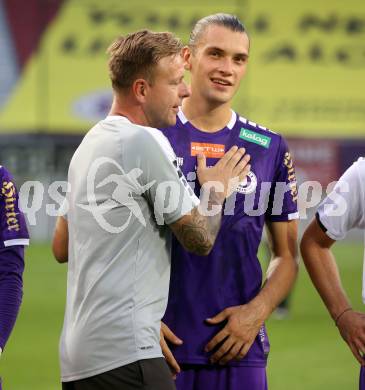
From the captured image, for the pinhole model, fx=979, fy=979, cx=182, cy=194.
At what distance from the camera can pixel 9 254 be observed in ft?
11.4

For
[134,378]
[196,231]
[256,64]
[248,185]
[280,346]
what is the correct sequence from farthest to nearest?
[256,64] < [280,346] < [248,185] < [196,231] < [134,378]

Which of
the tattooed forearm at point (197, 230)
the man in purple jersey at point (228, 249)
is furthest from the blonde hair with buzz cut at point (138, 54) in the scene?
the man in purple jersey at point (228, 249)

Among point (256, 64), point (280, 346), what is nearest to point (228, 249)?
point (280, 346)

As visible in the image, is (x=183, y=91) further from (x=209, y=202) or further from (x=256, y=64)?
(x=256, y=64)

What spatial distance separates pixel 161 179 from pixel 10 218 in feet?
1.96

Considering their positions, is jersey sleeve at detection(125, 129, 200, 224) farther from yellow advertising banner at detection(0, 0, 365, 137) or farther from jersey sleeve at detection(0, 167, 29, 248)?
yellow advertising banner at detection(0, 0, 365, 137)

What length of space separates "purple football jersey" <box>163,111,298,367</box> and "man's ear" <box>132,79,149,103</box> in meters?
0.61

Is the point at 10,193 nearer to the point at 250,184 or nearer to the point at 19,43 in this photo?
the point at 250,184

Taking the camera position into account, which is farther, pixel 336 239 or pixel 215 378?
pixel 336 239

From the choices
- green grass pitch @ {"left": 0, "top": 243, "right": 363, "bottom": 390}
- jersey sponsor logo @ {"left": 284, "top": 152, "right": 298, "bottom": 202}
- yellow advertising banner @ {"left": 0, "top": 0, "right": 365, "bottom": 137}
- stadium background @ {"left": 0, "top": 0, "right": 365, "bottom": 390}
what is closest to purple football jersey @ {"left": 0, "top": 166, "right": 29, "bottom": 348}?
jersey sponsor logo @ {"left": 284, "top": 152, "right": 298, "bottom": 202}

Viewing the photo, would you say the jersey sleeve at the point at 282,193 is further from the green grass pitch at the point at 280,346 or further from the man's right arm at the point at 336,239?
the green grass pitch at the point at 280,346

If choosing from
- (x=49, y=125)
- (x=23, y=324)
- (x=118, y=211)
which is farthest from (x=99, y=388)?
(x=49, y=125)

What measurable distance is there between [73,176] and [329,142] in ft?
54.3

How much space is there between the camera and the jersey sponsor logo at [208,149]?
4.02 metres
